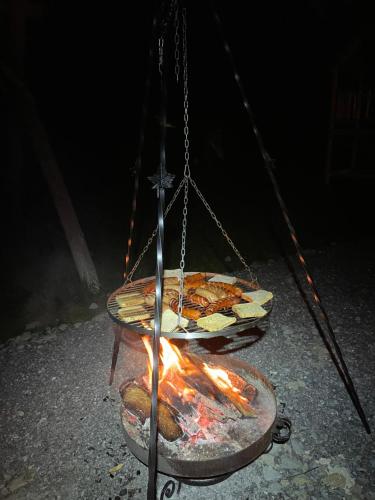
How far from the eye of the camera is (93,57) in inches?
473

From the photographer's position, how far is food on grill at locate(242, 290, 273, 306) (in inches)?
118

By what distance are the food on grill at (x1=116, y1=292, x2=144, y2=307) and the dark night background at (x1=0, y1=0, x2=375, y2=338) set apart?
2.84 meters

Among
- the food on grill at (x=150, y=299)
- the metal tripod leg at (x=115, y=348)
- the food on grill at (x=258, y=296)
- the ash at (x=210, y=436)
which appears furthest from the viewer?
the metal tripod leg at (x=115, y=348)

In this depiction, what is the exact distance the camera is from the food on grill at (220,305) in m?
2.90

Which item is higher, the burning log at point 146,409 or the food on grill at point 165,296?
the food on grill at point 165,296

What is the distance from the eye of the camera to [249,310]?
110 inches

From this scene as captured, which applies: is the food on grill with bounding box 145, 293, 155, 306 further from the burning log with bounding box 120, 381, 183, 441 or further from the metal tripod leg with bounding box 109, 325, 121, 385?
the metal tripod leg with bounding box 109, 325, 121, 385

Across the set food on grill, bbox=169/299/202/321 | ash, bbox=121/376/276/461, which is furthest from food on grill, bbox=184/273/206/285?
ash, bbox=121/376/276/461

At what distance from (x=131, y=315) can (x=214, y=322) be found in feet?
2.19

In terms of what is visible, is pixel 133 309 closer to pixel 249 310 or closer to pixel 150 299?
pixel 150 299

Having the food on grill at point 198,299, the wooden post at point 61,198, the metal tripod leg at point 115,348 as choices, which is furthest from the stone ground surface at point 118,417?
the food on grill at point 198,299

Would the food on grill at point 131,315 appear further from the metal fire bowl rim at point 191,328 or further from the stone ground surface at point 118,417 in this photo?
the stone ground surface at point 118,417

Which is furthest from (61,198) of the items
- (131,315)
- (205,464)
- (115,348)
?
(205,464)

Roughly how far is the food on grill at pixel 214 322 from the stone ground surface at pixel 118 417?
139 centimetres
